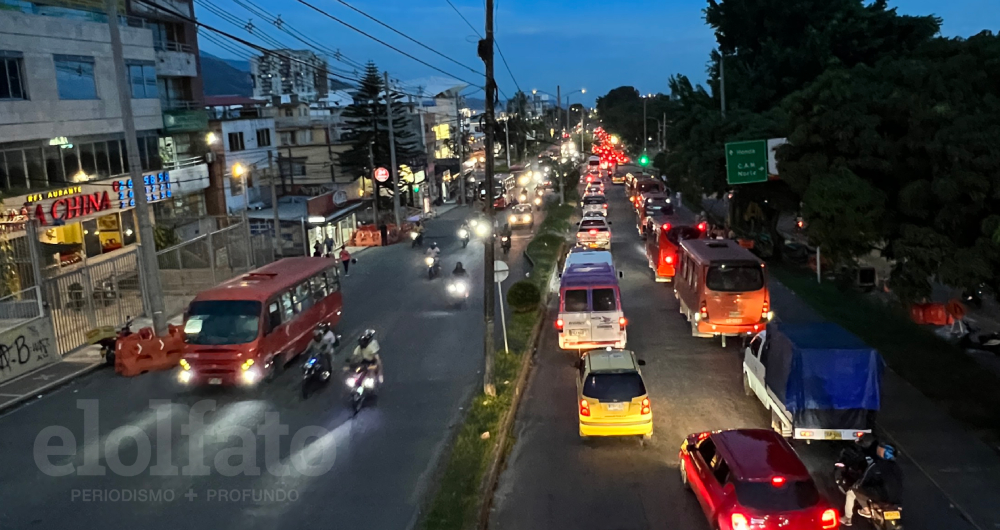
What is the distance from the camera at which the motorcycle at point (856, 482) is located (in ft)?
28.8

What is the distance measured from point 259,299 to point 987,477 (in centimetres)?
1293

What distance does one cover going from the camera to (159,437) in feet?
42.4

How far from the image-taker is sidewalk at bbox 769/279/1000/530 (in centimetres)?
976

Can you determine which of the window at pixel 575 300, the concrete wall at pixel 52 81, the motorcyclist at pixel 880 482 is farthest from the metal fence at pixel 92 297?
the motorcyclist at pixel 880 482

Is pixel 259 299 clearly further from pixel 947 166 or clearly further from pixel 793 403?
pixel 947 166

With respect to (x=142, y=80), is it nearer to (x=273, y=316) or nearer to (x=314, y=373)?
(x=273, y=316)

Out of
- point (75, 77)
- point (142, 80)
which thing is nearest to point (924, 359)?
point (75, 77)

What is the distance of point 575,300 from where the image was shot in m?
16.8

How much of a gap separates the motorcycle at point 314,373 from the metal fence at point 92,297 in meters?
7.08

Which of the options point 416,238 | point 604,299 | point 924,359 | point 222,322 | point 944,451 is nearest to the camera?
point 944,451

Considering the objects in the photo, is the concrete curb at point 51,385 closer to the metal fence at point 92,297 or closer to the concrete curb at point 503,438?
the metal fence at point 92,297

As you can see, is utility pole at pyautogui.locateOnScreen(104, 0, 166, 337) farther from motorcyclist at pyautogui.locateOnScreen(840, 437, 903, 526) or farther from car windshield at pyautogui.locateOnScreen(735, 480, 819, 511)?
motorcyclist at pyautogui.locateOnScreen(840, 437, 903, 526)

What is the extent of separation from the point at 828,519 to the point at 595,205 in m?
35.7

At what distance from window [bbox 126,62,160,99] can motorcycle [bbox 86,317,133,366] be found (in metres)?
16.3
